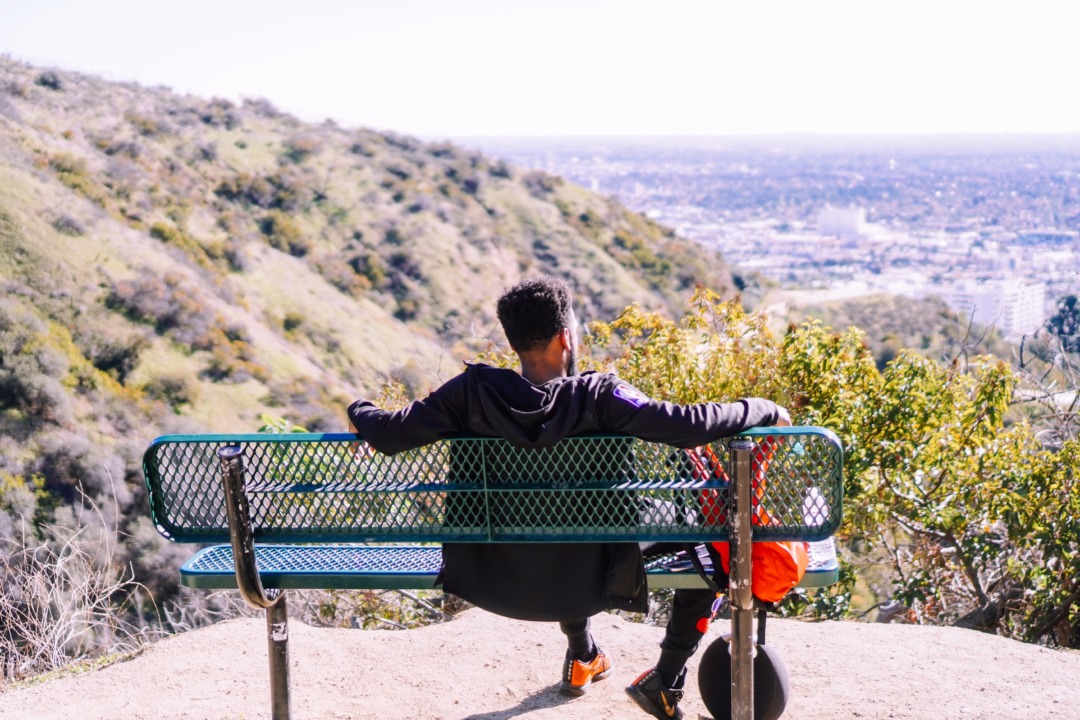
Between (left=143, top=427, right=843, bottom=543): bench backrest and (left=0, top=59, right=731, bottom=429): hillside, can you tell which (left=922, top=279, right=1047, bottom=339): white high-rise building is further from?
(left=0, top=59, right=731, bottom=429): hillside

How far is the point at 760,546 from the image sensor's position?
2.60 meters

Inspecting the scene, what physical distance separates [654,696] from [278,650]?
1.08m

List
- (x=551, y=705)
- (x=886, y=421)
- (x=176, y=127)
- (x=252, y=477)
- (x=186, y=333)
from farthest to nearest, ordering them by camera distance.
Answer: (x=176, y=127)
(x=186, y=333)
(x=886, y=421)
(x=551, y=705)
(x=252, y=477)

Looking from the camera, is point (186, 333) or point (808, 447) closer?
point (808, 447)

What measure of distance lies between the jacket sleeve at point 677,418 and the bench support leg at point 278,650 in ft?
3.60

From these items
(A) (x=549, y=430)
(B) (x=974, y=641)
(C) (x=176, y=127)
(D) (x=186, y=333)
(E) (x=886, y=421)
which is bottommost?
(D) (x=186, y=333)

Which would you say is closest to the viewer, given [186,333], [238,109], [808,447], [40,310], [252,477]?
[808,447]

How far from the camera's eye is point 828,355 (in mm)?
5500

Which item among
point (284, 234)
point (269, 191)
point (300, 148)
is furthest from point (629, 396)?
point (300, 148)

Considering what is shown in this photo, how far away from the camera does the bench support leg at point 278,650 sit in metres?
2.90

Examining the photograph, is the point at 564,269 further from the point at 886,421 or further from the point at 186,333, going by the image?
the point at 886,421

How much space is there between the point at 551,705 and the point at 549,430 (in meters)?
1.34

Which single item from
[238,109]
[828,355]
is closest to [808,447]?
[828,355]

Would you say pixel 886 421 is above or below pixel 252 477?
below
